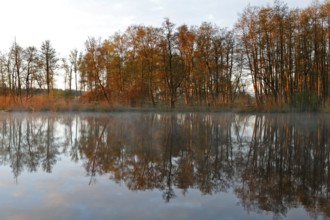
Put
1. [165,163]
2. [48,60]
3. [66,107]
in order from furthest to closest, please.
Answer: [48,60], [66,107], [165,163]

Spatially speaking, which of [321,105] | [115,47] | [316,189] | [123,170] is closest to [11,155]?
[123,170]

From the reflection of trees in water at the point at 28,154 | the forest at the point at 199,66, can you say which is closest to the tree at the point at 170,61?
the forest at the point at 199,66

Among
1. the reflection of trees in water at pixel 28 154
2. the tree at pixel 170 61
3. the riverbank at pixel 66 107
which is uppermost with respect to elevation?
the tree at pixel 170 61

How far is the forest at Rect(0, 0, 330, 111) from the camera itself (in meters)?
29.6

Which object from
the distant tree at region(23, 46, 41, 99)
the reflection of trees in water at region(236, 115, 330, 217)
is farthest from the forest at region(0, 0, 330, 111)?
the reflection of trees in water at region(236, 115, 330, 217)

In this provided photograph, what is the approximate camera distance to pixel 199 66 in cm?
3769

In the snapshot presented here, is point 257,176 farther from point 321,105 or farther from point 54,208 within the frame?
point 321,105

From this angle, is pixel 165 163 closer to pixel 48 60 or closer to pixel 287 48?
pixel 287 48

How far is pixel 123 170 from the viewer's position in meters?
5.82

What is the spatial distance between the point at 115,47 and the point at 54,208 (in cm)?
3856

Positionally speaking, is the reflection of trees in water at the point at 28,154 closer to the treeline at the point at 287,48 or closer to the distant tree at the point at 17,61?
the treeline at the point at 287,48

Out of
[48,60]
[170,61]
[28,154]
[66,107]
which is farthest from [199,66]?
[28,154]

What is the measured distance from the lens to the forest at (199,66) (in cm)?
2964

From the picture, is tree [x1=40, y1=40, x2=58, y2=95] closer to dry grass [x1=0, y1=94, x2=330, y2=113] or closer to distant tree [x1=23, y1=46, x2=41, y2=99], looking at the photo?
distant tree [x1=23, y1=46, x2=41, y2=99]
